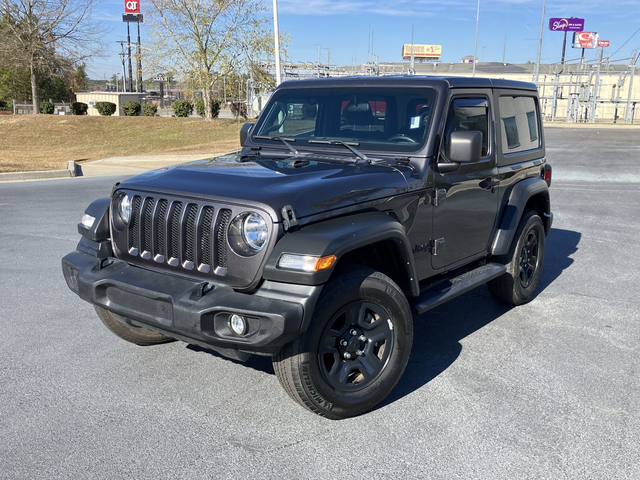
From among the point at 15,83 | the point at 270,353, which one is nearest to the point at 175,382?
the point at 270,353

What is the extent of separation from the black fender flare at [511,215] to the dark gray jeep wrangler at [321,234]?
2cm

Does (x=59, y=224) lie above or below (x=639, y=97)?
below

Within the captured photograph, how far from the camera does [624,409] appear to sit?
144 inches

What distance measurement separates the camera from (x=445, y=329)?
16.3ft

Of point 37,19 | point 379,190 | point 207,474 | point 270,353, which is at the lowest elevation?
point 207,474

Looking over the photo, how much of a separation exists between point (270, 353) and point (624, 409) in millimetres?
2217

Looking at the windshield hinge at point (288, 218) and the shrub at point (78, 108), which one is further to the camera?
the shrub at point (78, 108)

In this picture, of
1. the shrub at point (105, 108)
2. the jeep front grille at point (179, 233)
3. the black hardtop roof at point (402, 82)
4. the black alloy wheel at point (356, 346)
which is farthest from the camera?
the shrub at point (105, 108)

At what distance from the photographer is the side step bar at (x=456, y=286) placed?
4062mm

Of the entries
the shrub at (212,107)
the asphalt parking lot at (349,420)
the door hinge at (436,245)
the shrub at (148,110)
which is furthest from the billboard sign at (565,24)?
the door hinge at (436,245)

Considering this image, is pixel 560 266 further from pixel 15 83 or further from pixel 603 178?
pixel 15 83

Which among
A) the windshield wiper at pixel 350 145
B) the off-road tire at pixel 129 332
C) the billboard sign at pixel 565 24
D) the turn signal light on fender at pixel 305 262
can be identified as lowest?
the off-road tire at pixel 129 332

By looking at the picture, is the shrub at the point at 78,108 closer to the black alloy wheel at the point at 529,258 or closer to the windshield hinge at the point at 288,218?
the black alloy wheel at the point at 529,258

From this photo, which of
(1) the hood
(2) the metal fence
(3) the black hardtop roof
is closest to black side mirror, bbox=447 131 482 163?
(1) the hood
